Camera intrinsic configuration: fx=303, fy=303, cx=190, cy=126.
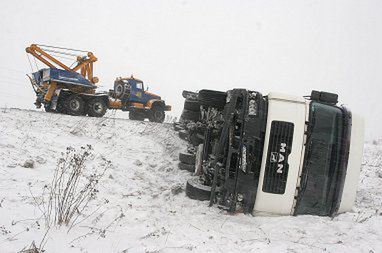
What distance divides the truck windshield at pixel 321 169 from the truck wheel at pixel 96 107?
10.4m

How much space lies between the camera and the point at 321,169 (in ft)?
16.0

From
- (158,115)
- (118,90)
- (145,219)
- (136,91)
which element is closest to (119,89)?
(118,90)

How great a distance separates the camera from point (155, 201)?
5.25 meters

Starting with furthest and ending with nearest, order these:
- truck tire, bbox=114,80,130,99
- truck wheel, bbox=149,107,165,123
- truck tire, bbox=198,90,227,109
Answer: truck wheel, bbox=149,107,165,123 < truck tire, bbox=114,80,130,99 < truck tire, bbox=198,90,227,109

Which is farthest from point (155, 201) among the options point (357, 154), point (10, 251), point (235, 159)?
point (357, 154)

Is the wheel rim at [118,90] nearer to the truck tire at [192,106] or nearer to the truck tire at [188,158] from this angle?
the truck tire at [192,106]

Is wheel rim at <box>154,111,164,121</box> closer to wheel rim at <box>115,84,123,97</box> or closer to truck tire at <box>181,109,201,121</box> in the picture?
wheel rim at <box>115,84,123,97</box>

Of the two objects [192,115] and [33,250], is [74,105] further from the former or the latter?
[33,250]

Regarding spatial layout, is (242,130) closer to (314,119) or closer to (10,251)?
(314,119)

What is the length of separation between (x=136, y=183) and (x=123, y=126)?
5001mm

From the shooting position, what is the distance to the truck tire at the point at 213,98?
6.32m

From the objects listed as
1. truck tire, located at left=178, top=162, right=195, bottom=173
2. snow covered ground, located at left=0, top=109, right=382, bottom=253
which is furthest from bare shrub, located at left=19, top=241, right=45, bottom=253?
truck tire, located at left=178, top=162, right=195, bottom=173

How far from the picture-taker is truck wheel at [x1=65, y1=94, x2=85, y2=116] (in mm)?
12672

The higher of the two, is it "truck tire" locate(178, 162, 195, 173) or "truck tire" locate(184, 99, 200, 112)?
"truck tire" locate(184, 99, 200, 112)
